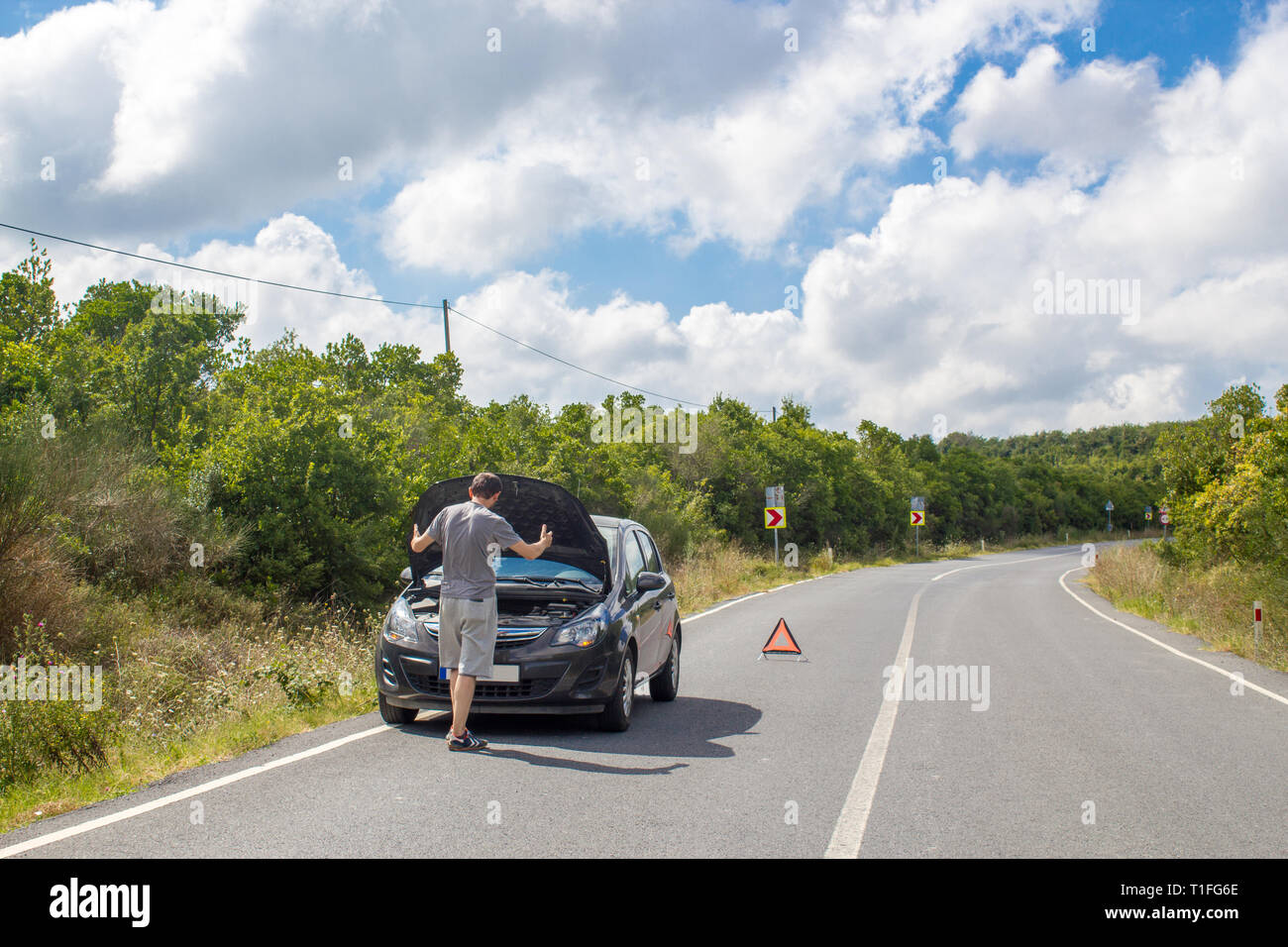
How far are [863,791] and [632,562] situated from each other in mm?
3458

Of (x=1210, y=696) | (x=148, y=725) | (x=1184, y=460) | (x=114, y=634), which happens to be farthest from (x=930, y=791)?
(x=1184, y=460)

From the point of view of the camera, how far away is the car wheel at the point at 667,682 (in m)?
9.18

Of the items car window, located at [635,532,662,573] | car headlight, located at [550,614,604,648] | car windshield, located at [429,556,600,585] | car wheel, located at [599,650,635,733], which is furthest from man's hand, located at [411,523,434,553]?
car window, located at [635,532,662,573]

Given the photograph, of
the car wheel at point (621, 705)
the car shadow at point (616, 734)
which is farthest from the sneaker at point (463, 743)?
the car wheel at point (621, 705)

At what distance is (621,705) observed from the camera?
7.55 m

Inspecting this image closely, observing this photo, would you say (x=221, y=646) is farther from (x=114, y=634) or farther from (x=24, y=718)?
(x=24, y=718)

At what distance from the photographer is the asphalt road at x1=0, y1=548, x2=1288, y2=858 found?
4852 mm

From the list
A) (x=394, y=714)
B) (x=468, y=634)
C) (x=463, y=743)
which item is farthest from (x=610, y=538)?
(x=463, y=743)

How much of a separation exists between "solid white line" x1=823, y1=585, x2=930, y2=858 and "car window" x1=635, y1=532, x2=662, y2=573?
2.52 m

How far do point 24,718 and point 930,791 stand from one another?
20.5ft

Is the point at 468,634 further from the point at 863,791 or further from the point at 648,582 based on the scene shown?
the point at 863,791

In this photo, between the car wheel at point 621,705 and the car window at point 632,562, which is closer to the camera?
the car wheel at point 621,705

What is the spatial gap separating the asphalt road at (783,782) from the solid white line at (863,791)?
20 millimetres

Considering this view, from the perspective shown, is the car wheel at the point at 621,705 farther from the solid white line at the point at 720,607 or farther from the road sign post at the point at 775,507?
the road sign post at the point at 775,507
